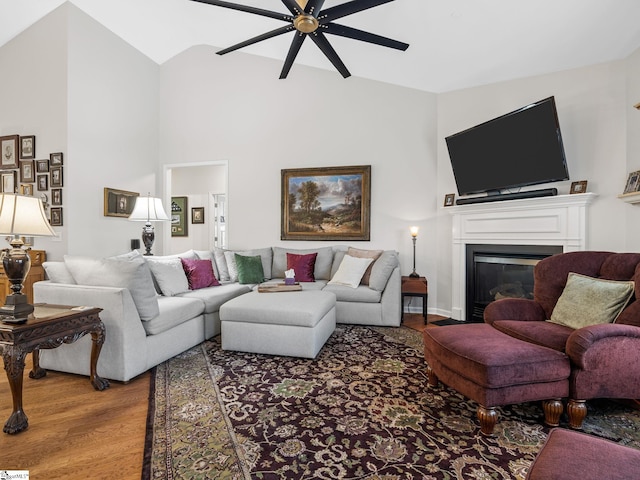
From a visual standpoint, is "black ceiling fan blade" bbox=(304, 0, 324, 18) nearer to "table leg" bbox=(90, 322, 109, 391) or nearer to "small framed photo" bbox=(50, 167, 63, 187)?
"table leg" bbox=(90, 322, 109, 391)

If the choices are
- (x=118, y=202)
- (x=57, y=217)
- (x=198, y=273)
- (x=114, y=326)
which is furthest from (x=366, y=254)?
(x=57, y=217)

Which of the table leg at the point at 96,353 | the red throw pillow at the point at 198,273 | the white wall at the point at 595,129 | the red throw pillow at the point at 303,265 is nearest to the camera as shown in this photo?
the table leg at the point at 96,353

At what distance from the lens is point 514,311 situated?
97.0 inches

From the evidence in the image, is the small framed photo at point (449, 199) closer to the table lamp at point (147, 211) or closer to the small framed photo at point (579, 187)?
the small framed photo at point (579, 187)

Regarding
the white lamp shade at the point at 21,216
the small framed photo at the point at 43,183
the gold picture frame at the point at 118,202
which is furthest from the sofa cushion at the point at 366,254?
the small framed photo at the point at 43,183

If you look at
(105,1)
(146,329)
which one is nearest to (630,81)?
(146,329)

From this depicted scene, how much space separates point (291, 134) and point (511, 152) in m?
2.97

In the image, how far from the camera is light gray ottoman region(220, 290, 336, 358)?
2701mm

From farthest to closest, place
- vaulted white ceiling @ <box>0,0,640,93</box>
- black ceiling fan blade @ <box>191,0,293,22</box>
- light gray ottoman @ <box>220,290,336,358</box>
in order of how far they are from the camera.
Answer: vaulted white ceiling @ <box>0,0,640,93</box> → light gray ottoman @ <box>220,290,336,358</box> → black ceiling fan blade @ <box>191,0,293,22</box>

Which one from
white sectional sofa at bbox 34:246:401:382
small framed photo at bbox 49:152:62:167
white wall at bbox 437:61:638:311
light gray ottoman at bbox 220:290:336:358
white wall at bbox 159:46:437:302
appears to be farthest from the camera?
white wall at bbox 159:46:437:302

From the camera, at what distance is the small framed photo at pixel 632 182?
271 centimetres

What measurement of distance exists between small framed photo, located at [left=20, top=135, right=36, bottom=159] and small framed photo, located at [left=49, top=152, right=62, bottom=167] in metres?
0.34

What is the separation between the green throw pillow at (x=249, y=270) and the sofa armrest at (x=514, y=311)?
277 cm

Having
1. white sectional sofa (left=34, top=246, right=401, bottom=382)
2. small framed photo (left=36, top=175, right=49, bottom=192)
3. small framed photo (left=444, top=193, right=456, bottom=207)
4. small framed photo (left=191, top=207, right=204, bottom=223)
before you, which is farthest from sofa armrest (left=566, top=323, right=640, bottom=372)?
small framed photo (left=191, top=207, right=204, bottom=223)
